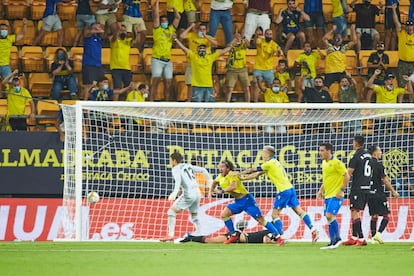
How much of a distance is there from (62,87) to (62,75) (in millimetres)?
255

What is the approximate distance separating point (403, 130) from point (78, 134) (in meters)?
6.02

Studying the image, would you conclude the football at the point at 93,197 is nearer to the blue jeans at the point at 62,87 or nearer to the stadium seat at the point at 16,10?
the blue jeans at the point at 62,87

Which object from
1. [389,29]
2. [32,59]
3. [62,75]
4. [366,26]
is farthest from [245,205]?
[389,29]

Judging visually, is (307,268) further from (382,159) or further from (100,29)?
(100,29)

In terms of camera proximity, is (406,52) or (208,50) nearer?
(208,50)

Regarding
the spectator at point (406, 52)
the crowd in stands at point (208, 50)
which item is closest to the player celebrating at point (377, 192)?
the crowd in stands at point (208, 50)

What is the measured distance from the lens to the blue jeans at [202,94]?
2148cm

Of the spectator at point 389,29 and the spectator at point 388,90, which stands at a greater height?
the spectator at point 389,29

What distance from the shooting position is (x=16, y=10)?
23672mm

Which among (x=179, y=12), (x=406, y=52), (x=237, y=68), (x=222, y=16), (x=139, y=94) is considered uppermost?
(x=179, y=12)

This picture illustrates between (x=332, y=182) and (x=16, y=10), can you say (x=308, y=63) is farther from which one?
(x=332, y=182)

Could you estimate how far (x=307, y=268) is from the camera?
429 inches

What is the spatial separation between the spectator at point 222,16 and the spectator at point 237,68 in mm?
788

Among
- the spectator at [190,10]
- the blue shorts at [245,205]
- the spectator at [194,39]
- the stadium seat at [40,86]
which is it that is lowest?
the blue shorts at [245,205]
